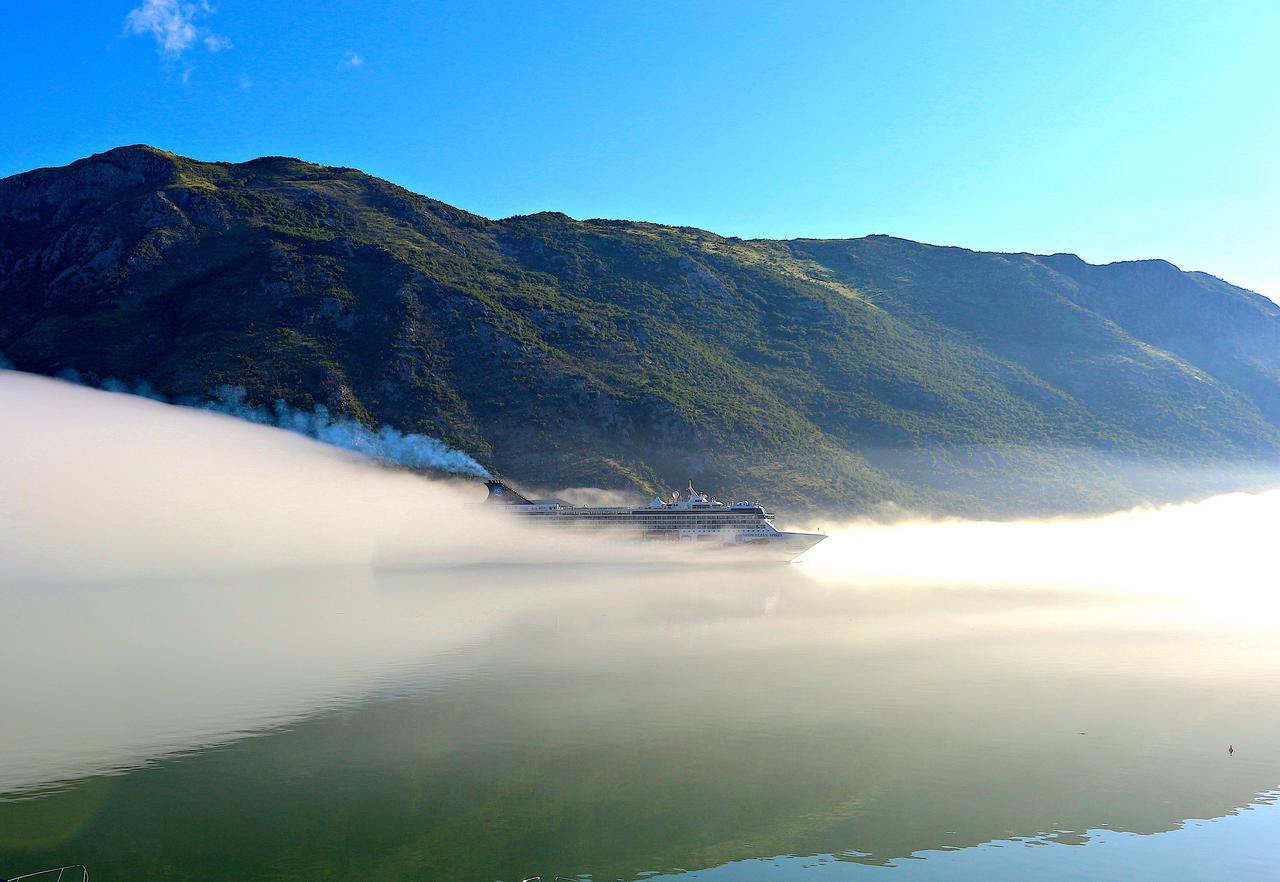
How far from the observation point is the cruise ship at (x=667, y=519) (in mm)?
139750

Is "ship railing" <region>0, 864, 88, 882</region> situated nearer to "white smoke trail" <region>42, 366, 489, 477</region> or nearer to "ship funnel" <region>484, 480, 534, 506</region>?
"ship funnel" <region>484, 480, 534, 506</region>

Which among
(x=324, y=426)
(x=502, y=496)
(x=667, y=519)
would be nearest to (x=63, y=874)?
(x=502, y=496)

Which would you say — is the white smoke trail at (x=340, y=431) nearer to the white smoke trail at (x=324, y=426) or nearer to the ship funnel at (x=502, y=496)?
the white smoke trail at (x=324, y=426)

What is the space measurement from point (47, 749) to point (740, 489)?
446 ft

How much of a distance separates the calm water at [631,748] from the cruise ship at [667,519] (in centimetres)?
6513

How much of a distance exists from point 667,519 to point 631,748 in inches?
4029

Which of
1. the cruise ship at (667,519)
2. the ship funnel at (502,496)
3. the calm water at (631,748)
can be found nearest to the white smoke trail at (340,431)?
the ship funnel at (502,496)

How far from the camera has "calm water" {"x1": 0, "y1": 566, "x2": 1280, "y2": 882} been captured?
30.4m

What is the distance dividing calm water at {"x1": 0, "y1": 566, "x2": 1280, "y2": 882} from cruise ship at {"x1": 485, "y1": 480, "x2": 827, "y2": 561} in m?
65.1

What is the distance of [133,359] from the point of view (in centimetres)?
17588

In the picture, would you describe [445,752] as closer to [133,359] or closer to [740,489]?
[740,489]

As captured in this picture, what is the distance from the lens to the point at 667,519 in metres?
142

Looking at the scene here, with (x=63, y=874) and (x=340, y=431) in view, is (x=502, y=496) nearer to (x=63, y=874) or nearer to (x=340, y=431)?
(x=340, y=431)

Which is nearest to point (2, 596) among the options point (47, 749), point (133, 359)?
point (47, 749)
